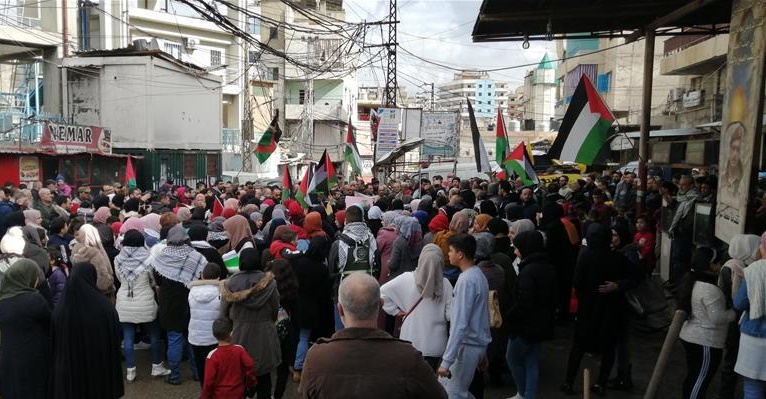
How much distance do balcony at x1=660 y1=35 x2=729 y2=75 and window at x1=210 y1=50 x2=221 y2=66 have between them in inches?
1134

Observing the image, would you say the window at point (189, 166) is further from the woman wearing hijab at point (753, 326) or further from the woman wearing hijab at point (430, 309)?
the woman wearing hijab at point (753, 326)

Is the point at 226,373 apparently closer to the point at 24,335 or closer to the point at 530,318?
the point at 24,335

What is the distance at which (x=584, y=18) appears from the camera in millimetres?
10055

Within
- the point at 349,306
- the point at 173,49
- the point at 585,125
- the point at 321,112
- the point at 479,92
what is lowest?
the point at 349,306

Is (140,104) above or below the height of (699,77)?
below

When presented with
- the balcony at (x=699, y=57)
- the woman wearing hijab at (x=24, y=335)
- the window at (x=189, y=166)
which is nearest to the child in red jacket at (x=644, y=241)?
the woman wearing hijab at (x=24, y=335)

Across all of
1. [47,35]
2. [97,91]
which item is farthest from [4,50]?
[97,91]

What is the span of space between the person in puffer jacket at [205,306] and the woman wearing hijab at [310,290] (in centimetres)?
92

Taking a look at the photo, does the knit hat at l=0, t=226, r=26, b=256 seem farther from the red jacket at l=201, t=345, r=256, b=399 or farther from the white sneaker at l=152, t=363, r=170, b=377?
the red jacket at l=201, t=345, r=256, b=399

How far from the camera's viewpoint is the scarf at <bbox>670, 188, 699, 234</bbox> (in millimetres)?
9078

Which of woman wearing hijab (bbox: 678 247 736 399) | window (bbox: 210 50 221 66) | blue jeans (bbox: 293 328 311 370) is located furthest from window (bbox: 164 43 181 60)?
woman wearing hijab (bbox: 678 247 736 399)

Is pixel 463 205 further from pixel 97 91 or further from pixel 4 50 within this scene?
pixel 4 50

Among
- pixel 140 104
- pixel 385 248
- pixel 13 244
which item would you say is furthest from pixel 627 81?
pixel 13 244

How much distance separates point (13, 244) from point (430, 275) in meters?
4.08
